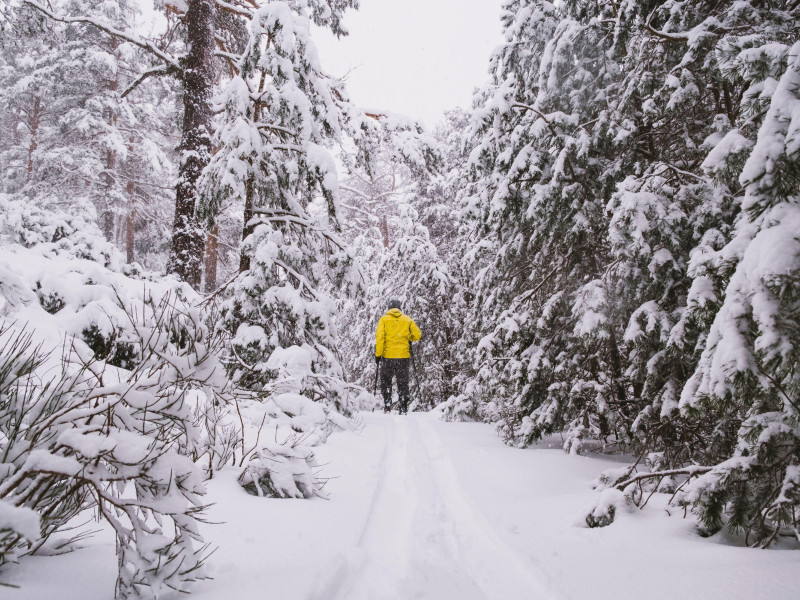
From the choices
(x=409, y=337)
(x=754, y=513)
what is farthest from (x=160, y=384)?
(x=409, y=337)

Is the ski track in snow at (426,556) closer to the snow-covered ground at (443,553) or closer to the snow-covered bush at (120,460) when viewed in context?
the snow-covered ground at (443,553)

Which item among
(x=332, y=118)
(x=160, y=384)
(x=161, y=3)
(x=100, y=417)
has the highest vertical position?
(x=161, y=3)

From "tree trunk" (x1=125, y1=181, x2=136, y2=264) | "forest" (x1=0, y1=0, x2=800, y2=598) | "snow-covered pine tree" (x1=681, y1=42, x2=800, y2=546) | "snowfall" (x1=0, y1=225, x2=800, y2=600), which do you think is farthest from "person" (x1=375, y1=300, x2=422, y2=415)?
"tree trunk" (x1=125, y1=181, x2=136, y2=264)

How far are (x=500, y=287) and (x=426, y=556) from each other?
4.98 meters

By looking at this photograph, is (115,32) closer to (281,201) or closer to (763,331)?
(281,201)

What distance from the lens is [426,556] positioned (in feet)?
8.63

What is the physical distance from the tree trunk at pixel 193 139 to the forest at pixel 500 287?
1.3 inches

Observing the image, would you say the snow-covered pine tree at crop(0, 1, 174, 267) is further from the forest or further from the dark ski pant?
the dark ski pant

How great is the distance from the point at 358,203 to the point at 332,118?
14534 millimetres

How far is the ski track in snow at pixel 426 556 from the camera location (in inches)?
87.3

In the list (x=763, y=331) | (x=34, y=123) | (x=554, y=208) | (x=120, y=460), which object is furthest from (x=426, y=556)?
(x=34, y=123)

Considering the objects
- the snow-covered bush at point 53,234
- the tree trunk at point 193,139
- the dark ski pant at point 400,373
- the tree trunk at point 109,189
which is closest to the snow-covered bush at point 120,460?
the tree trunk at point 193,139

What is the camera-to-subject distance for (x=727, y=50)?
2.69m

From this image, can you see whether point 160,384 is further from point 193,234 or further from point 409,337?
point 409,337
